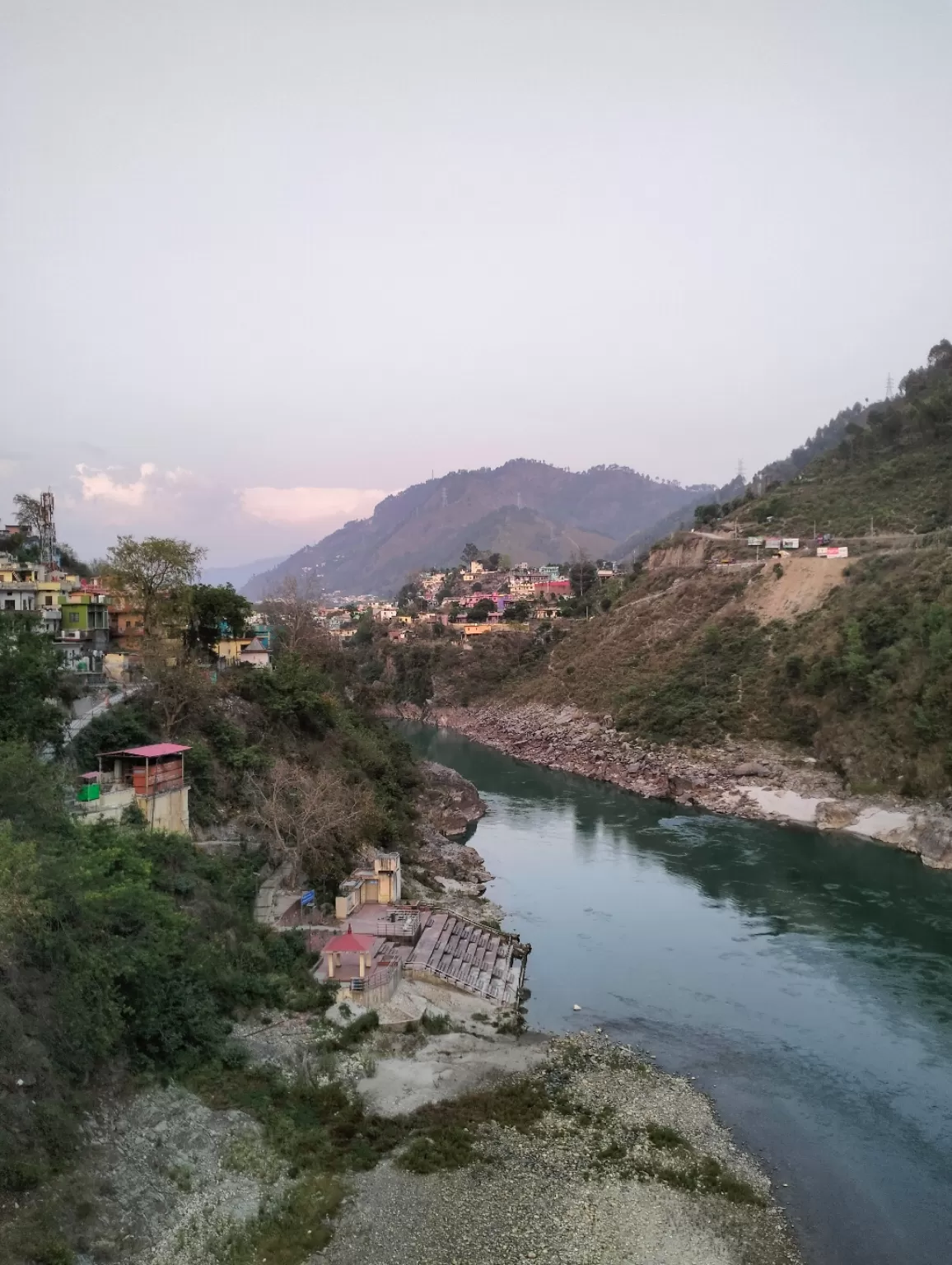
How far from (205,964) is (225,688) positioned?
38.3 ft

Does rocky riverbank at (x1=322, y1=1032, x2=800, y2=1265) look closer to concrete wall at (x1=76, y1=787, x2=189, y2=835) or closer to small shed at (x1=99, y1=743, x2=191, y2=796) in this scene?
concrete wall at (x1=76, y1=787, x2=189, y2=835)

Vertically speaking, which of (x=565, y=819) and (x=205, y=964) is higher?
(x=205, y=964)

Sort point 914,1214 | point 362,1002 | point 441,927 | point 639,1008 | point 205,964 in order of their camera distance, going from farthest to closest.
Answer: point 441,927 → point 639,1008 → point 362,1002 → point 205,964 → point 914,1214

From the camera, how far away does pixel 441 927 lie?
1984 cm

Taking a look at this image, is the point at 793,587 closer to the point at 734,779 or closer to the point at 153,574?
the point at 734,779

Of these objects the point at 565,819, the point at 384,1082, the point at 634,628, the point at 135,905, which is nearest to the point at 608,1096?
the point at 384,1082

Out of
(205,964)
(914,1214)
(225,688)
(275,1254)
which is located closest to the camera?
(275,1254)

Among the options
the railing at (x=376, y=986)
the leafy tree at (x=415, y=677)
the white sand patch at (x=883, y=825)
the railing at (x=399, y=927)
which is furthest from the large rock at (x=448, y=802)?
the leafy tree at (x=415, y=677)

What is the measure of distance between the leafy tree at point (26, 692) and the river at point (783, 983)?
1090 centimetres

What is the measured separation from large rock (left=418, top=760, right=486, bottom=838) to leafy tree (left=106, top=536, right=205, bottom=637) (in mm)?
11023

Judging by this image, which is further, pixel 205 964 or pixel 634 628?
pixel 634 628

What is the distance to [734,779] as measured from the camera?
35.8m

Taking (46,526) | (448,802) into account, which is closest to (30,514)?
(46,526)

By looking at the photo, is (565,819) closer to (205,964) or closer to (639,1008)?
(639,1008)
